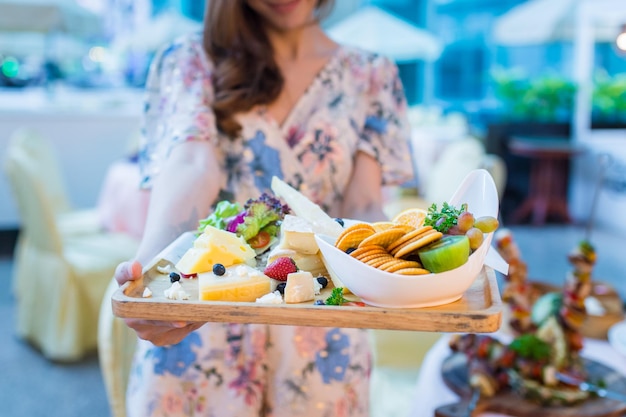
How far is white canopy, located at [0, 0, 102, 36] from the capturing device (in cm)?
588

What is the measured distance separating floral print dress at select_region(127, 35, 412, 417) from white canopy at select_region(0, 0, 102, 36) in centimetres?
526

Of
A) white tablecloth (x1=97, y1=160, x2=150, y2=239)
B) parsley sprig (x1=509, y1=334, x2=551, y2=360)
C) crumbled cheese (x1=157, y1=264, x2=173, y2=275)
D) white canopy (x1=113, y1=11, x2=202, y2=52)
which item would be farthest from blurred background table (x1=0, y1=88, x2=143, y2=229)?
crumbled cheese (x1=157, y1=264, x2=173, y2=275)

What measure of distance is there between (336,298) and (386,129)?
27.9 inches

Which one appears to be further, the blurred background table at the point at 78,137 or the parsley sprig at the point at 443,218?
the blurred background table at the point at 78,137

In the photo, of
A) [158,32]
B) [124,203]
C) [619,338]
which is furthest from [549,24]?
[619,338]

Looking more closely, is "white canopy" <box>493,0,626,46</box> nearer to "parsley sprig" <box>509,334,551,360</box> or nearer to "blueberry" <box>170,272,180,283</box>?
"parsley sprig" <box>509,334,551,360</box>

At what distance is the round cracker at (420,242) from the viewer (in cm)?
78

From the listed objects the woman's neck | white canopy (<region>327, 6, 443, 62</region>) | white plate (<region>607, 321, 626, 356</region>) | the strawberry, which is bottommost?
white plate (<region>607, 321, 626, 356</region>)

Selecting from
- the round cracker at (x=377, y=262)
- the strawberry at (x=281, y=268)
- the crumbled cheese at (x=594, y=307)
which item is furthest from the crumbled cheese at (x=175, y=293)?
the crumbled cheese at (x=594, y=307)

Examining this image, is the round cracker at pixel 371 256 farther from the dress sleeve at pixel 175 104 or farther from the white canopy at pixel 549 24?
the white canopy at pixel 549 24

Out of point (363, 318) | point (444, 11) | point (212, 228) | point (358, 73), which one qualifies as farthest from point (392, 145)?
point (444, 11)

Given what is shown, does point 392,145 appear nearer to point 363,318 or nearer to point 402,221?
point 402,221

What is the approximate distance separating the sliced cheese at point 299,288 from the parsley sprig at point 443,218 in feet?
0.55

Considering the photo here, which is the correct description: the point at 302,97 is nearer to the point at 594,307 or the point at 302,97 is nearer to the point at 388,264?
the point at 388,264
